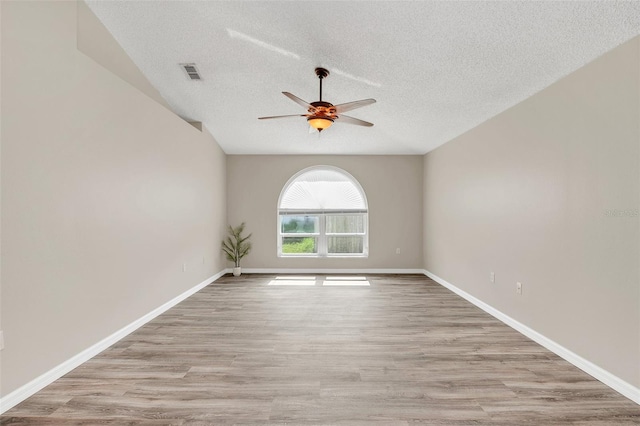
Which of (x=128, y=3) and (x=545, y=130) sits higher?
(x=128, y=3)

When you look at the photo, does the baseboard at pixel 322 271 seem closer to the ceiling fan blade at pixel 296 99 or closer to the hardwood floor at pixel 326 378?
the hardwood floor at pixel 326 378

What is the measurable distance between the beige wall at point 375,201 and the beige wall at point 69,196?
263 centimetres

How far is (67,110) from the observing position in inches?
101

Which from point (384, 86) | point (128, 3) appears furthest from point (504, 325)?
point (128, 3)

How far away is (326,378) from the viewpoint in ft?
7.97

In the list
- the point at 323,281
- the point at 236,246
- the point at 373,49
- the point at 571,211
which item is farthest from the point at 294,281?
the point at 571,211

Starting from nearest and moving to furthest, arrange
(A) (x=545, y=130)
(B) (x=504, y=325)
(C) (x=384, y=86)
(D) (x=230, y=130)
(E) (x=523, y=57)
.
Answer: (E) (x=523, y=57) → (A) (x=545, y=130) → (B) (x=504, y=325) → (C) (x=384, y=86) → (D) (x=230, y=130)

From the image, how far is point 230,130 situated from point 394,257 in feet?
13.4

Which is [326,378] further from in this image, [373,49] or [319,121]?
[373,49]

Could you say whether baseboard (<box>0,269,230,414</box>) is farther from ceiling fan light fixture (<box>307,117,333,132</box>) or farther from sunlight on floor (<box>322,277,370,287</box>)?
ceiling fan light fixture (<box>307,117,333,132</box>)

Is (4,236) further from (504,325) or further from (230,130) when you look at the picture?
(504,325)

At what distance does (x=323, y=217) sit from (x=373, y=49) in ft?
13.5

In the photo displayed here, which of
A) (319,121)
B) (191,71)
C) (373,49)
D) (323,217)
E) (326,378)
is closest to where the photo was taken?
(326,378)

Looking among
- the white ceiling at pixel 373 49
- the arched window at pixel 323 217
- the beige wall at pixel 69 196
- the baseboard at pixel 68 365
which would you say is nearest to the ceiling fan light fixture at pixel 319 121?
the white ceiling at pixel 373 49
